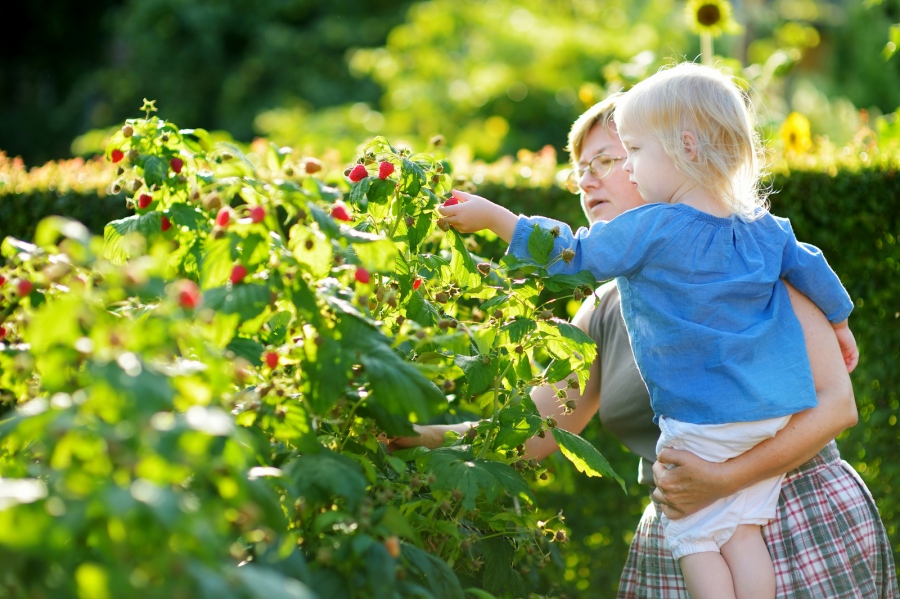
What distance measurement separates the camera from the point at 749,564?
1.98 metres

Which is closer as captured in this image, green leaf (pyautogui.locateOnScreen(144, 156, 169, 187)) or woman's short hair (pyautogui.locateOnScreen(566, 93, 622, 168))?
green leaf (pyautogui.locateOnScreen(144, 156, 169, 187))

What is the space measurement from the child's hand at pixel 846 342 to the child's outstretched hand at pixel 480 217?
0.87 m

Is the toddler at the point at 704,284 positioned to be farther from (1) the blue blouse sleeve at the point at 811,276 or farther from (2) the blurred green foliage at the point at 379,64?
(2) the blurred green foliage at the point at 379,64

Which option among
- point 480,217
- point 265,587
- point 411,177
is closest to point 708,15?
point 480,217

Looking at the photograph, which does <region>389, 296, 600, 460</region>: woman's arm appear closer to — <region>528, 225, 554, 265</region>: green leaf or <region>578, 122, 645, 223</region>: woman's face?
<region>578, 122, 645, 223</region>: woman's face

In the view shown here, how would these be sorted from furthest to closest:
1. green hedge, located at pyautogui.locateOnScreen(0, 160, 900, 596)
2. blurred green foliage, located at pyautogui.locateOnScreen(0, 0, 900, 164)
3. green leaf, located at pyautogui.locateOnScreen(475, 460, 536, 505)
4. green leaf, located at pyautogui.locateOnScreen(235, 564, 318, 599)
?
blurred green foliage, located at pyautogui.locateOnScreen(0, 0, 900, 164), green hedge, located at pyautogui.locateOnScreen(0, 160, 900, 596), green leaf, located at pyautogui.locateOnScreen(475, 460, 536, 505), green leaf, located at pyautogui.locateOnScreen(235, 564, 318, 599)

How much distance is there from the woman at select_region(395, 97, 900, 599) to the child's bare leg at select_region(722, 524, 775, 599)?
0.07 meters

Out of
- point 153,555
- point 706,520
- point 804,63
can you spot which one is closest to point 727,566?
point 706,520

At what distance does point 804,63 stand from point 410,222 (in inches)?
767

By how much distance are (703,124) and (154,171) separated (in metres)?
1.10

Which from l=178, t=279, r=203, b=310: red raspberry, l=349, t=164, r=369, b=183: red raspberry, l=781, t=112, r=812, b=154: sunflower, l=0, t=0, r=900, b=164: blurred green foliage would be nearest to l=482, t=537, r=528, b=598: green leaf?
l=349, t=164, r=369, b=183: red raspberry

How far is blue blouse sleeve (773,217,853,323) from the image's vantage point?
2.06 m

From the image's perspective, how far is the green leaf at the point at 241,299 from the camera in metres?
1.34

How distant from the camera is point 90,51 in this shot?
20438mm
